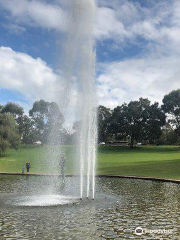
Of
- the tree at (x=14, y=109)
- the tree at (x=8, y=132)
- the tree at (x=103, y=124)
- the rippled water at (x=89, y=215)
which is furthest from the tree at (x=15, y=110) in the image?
the rippled water at (x=89, y=215)

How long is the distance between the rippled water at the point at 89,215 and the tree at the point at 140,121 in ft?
289

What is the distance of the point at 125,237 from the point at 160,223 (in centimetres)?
289

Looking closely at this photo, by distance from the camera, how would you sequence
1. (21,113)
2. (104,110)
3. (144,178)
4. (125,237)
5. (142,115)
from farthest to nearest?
(104,110) < (21,113) < (142,115) < (144,178) < (125,237)

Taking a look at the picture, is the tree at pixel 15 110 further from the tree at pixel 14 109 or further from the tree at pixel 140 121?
the tree at pixel 140 121

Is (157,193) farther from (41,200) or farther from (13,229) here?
(13,229)

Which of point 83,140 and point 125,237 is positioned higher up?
point 83,140

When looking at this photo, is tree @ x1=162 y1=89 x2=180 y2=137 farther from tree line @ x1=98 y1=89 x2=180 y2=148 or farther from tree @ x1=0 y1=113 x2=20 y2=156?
tree @ x1=0 y1=113 x2=20 y2=156

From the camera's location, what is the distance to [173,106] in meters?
112

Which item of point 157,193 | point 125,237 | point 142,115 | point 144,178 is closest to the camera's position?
point 125,237

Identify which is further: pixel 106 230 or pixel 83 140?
pixel 83 140

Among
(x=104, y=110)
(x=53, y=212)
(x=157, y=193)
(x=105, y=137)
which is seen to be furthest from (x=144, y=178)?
(x=104, y=110)

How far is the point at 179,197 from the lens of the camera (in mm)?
21812

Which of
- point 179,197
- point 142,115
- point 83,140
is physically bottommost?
point 179,197

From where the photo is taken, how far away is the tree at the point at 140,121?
365 feet
